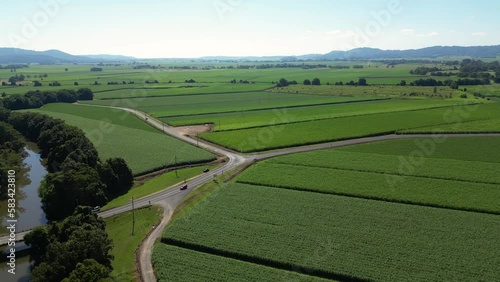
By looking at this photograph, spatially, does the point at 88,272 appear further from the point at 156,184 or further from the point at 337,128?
the point at 337,128

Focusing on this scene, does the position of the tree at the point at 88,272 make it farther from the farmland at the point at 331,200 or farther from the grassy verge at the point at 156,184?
the grassy verge at the point at 156,184

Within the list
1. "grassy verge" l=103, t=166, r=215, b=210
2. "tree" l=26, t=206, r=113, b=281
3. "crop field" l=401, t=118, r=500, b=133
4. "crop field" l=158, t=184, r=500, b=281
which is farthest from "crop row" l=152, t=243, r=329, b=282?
"crop field" l=401, t=118, r=500, b=133

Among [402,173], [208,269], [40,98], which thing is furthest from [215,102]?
[208,269]

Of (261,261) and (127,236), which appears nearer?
(261,261)

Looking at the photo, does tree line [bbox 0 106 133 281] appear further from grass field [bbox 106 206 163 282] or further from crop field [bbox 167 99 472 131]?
crop field [bbox 167 99 472 131]

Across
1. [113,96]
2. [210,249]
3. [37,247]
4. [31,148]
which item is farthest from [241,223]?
[113,96]
